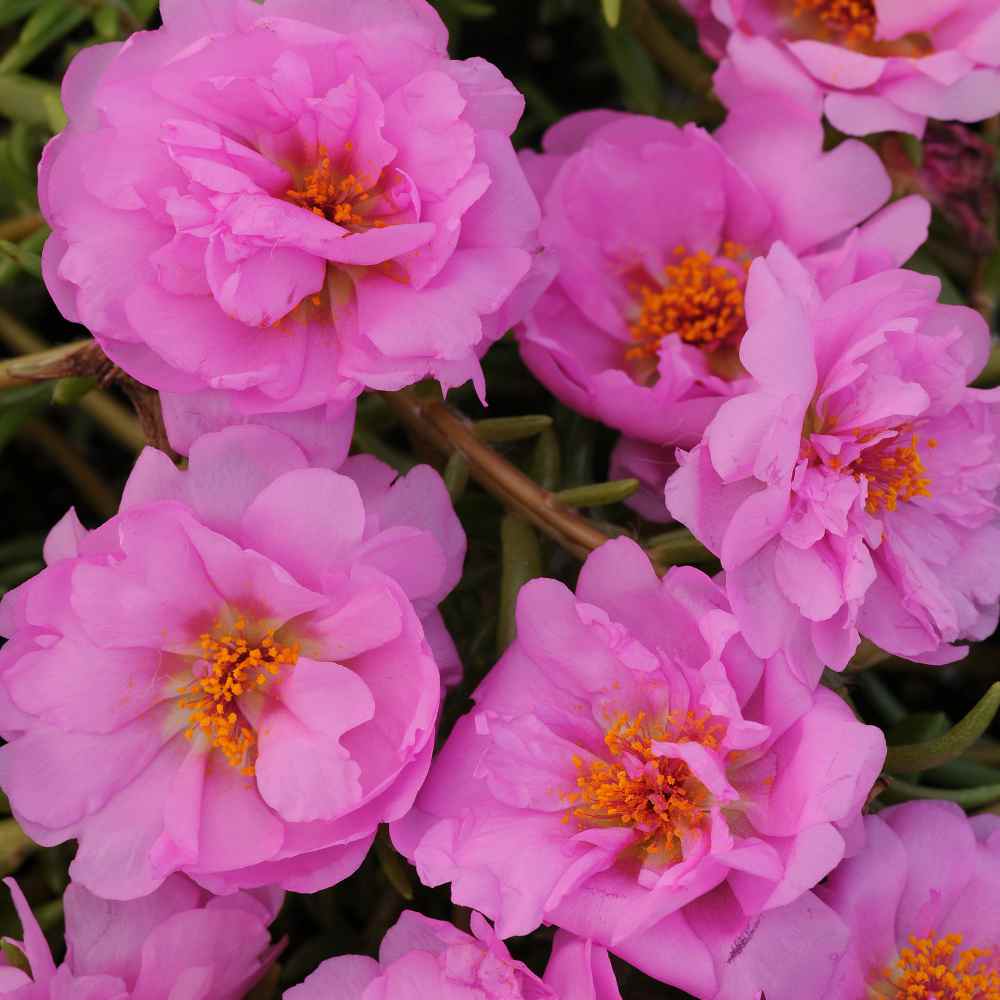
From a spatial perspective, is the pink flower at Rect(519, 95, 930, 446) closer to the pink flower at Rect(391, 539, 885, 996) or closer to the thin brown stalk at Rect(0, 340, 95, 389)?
the pink flower at Rect(391, 539, 885, 996)

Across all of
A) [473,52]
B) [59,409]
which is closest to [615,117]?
[473,52]

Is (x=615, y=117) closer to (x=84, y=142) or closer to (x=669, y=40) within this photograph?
(x=669, y=40)

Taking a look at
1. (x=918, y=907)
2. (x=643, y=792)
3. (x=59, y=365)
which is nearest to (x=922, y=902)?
(x=918, y=907)

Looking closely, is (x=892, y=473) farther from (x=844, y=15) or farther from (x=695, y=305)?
(x=844, y=15)

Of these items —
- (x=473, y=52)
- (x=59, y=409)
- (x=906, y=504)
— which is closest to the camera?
(x=906, y=504)

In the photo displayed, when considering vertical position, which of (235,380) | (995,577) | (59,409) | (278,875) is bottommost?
(59,409)

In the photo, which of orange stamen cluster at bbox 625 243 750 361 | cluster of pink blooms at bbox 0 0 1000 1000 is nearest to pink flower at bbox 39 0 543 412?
cluster of pink blooms at bbox 0 0 1000 1000

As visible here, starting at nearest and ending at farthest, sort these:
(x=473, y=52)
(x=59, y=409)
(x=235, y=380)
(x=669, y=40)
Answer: (x=235, y=380), (x=669, y=40), (x=59, y=409), (x=473, y=52)
